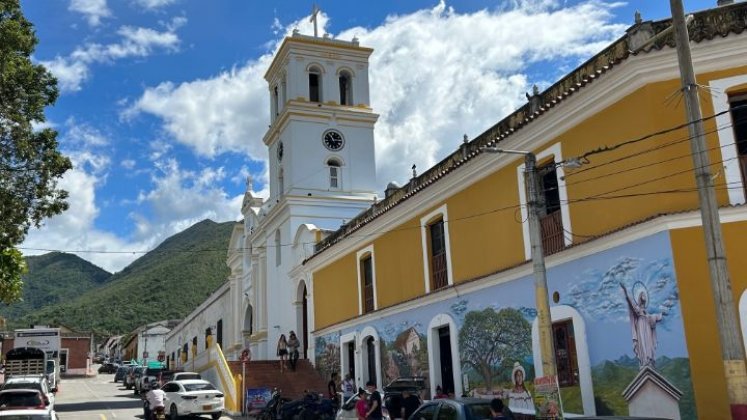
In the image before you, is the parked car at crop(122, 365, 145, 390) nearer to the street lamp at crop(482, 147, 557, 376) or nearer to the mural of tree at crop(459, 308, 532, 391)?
the mural of tree at crop(459, 308, 532, 391)

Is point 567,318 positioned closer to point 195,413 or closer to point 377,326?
point 377,326

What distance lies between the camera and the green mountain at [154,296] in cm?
11950

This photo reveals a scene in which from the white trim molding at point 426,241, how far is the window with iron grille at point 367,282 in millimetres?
4306

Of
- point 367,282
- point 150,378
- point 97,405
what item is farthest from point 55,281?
point 367,282

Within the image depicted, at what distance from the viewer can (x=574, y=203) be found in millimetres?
15109

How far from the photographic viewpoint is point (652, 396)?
1260 centimetres

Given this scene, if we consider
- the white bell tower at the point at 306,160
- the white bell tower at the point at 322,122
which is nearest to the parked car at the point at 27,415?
the white bell tower at the point at 306,160

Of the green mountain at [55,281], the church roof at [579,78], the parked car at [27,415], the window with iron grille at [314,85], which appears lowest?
the parked car at [27,415]

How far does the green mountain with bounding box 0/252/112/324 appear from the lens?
156500mm

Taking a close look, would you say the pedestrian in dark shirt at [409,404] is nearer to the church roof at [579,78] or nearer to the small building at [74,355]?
the church roof at [579,78]

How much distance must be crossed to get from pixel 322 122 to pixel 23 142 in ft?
64.6

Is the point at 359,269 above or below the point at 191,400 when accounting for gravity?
above

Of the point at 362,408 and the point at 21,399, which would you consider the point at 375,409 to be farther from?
the point at 21,399

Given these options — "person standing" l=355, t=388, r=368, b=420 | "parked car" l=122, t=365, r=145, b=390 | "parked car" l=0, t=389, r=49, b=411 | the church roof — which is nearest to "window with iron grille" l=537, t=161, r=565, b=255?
the church roof
